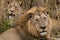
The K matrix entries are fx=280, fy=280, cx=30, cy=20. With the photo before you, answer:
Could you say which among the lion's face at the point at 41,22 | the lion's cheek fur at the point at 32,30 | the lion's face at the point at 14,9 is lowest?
the lion's face at the point at 14,9

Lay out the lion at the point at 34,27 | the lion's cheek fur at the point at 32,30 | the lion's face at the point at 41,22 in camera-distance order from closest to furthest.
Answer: the lion's face at the point at 41,22 → the lion at the point at 34,27 → the lion's cheek fur at the point at 32,30

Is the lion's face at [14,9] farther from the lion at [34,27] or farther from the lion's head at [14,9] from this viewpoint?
the lion at [34,27]

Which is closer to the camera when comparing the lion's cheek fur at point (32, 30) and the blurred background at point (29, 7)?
the lion's cheek fur at point (32, 30)

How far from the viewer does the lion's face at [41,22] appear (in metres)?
6.11

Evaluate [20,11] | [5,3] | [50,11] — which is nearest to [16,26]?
[50,11]

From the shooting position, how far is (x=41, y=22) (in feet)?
20.2

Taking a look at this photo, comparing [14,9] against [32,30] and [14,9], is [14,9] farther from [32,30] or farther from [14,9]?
[32,30]

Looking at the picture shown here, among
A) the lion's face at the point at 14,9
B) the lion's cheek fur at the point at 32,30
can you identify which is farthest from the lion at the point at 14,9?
the lion's cheek fur at the point at 32,30

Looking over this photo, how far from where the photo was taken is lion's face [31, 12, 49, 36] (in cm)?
611

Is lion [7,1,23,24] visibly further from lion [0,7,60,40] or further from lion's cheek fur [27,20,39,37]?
lion's cheek fur [27,20,39,37]

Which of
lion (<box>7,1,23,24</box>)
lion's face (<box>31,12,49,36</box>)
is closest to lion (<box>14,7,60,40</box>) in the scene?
lion's face (<box>31,12,49,36</box>)

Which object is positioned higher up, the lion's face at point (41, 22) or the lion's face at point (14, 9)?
the lion's face at point (41, 22)

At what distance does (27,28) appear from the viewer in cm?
652

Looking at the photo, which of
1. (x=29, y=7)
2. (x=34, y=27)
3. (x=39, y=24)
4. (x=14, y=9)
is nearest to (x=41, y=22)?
(x=39, y=24)
